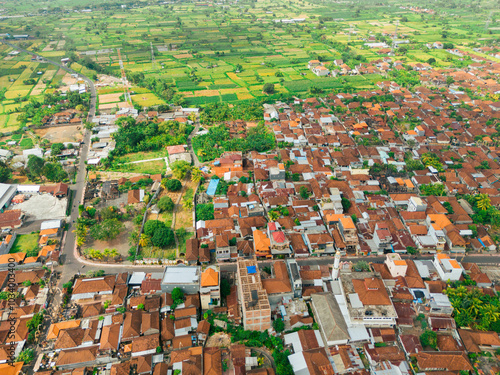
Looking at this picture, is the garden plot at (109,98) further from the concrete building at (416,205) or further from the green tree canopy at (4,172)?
the concrete building at (416,205)

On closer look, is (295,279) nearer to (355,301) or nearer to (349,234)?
(355,301)

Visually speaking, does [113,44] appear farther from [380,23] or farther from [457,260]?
[457,260]

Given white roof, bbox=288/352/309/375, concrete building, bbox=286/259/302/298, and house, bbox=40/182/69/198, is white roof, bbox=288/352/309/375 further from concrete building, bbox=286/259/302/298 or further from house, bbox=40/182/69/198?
house, bbox=40/182/69/198

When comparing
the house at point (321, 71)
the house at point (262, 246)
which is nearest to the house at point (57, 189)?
the house at point (262, 246)

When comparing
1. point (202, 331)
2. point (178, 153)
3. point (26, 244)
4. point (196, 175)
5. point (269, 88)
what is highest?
point (269, 88)

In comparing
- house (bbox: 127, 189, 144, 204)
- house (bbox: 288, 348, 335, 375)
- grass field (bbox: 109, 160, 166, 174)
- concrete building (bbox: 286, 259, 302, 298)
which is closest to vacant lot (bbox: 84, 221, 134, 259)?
house (bbox: 127, 189, 144, 204)

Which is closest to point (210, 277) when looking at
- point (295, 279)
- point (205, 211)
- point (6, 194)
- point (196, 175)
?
point (295, 279)
